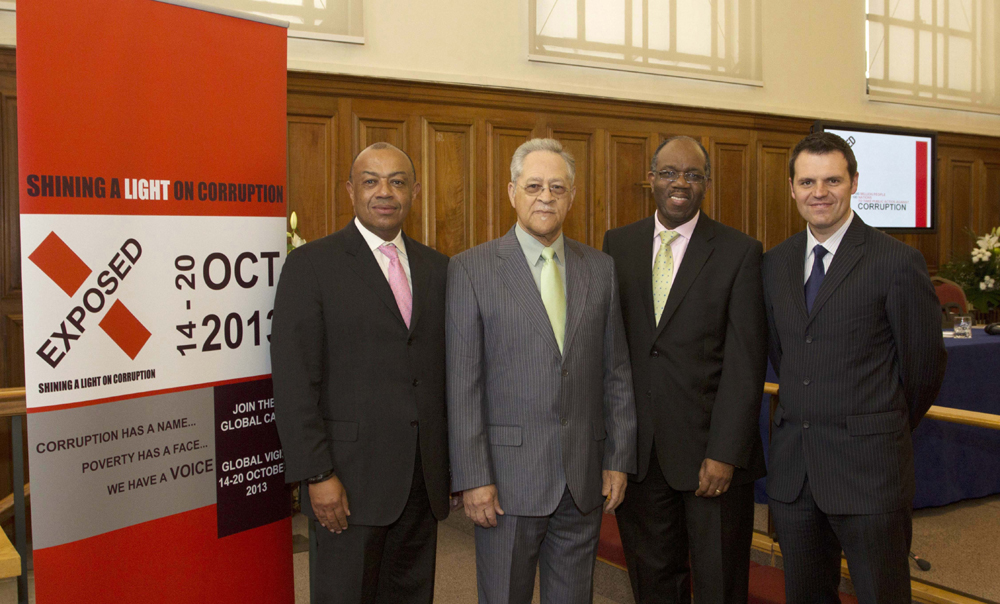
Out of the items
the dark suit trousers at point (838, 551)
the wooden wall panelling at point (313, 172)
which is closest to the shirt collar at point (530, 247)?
the dark suit trousers at point (838, 551)

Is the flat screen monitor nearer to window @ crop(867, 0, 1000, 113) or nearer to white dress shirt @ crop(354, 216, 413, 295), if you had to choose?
window @ crop(867, 0, 1000, 113)

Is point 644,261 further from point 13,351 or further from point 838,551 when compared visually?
point 13,351

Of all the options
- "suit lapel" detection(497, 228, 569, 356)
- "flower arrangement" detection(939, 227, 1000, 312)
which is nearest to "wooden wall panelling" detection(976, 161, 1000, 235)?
"flower arrangement" detection(939, 227, 1000, 312)

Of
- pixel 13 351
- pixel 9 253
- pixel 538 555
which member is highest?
pixel 9 253

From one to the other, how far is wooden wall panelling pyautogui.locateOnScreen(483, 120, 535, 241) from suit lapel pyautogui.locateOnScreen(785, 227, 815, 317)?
3.64 meters

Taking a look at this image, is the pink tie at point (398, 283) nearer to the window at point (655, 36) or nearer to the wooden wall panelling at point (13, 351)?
the wooden wall panelling at point (13, 351)

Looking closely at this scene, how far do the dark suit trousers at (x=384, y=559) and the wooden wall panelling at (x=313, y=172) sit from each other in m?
3.27

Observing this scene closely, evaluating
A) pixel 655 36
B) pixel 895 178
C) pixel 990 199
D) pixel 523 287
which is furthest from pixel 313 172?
pixel 990 199

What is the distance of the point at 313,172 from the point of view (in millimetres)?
5121

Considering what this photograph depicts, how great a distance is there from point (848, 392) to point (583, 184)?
432 cm

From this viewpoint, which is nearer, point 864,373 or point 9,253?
point 864,373

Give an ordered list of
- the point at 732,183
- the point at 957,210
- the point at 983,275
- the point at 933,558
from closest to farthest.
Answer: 1. the point at 933,558
2. the point at 732,183
3. the point at 983,275
4. the point at 957,210

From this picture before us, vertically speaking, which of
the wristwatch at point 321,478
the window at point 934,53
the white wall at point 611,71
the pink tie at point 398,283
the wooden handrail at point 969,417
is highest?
the window at point 934,53

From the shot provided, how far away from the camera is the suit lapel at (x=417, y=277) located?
2.08m
